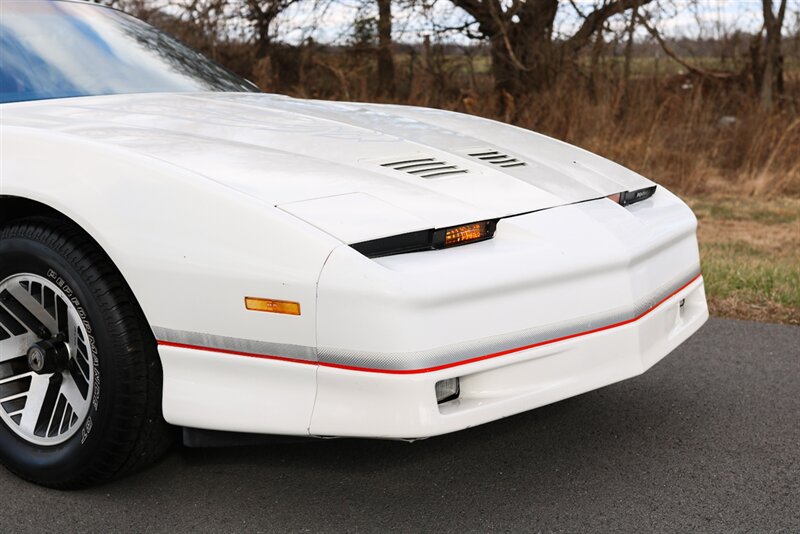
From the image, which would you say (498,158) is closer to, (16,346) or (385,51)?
(16,346)

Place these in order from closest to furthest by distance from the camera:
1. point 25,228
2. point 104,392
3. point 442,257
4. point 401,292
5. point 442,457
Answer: point 401,292, point 442,257, point 104,392, point 25,228, point 442,457

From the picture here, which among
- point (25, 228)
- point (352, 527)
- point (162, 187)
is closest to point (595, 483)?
point (352, 527)

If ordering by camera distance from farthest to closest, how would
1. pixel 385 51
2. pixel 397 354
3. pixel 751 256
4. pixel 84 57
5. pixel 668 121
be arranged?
pixel 385 51 → pixel 668 121 → pixel 751 256 → pixel 84 57 → pixel 397 354

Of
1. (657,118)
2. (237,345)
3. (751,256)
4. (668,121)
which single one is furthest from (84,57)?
(668,121)

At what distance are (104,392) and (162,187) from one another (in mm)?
597

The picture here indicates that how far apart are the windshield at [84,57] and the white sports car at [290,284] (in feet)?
0.91

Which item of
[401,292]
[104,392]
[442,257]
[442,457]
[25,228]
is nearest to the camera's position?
[401,292]

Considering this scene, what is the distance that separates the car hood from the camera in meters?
2.43

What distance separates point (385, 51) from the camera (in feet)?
41.1

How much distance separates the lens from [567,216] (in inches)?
106

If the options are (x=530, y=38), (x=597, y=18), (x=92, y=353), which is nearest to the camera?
(x=92, y=353)

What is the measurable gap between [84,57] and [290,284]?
5.86 feet

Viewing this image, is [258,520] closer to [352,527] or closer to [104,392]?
[352,527]

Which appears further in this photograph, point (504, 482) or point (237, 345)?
point (504, 482)
